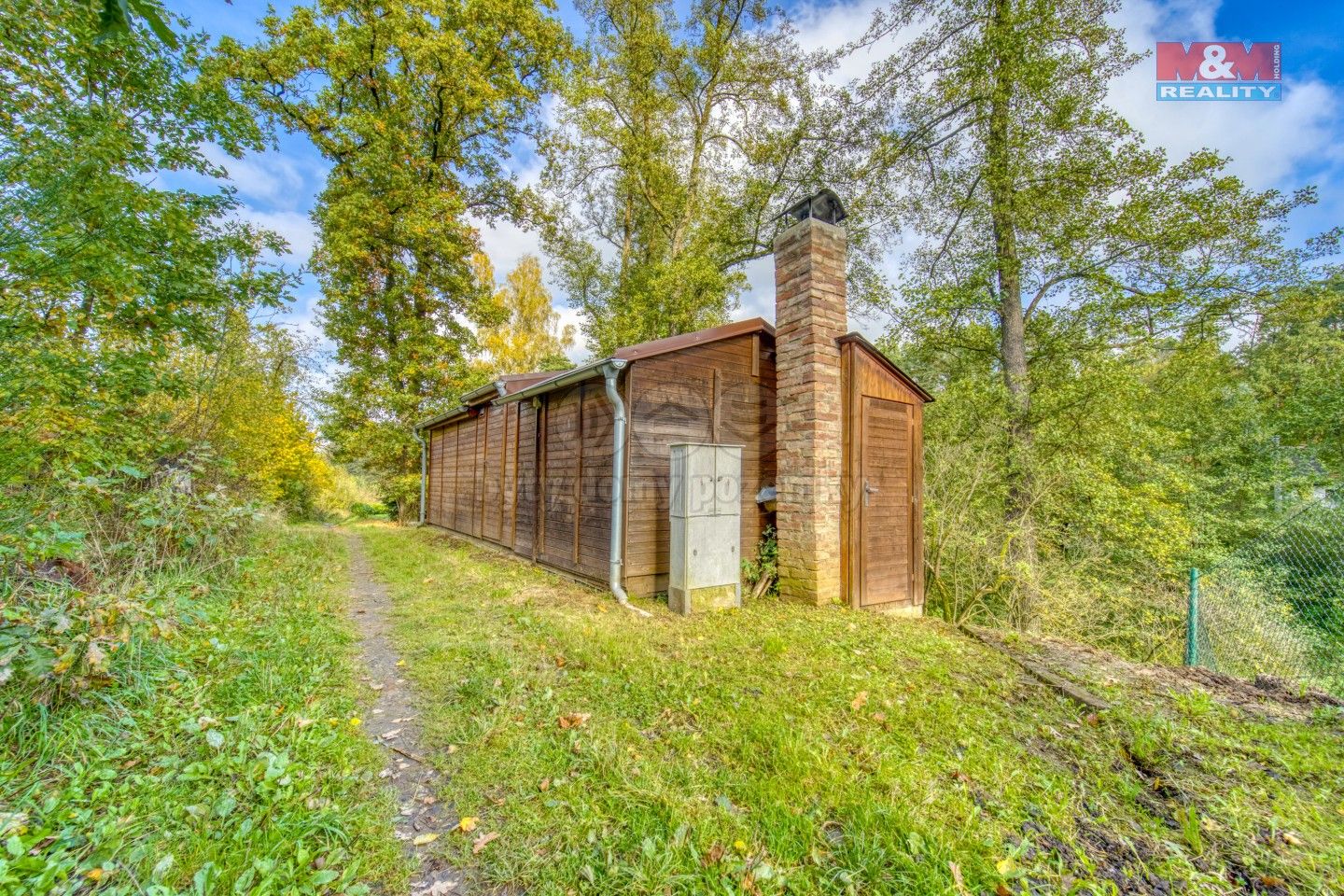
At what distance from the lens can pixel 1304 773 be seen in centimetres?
238

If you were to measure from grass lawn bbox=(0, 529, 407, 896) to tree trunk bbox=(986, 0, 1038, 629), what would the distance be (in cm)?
858

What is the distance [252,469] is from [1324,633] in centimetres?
→ 1598

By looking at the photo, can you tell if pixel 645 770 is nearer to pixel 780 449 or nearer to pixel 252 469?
pixel 780 449

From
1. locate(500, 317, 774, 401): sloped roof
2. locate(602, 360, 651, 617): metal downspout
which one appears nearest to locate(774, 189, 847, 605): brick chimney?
locate(500, 317, 774, 401): sloped roof

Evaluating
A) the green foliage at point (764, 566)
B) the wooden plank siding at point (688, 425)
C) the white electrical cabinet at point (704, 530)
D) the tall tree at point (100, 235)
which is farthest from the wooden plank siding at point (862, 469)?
the tall tree at point (100, 235)

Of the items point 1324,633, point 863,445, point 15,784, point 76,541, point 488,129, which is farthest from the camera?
point 488,129

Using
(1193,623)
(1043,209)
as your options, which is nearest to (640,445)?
(1193,623)

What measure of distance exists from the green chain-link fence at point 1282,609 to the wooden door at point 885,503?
274cm

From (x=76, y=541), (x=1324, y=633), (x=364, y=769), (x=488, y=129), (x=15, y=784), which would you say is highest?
(x=488, y=129)

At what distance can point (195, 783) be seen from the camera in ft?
6.77

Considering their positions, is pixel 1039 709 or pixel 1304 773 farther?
pixel 1039 709

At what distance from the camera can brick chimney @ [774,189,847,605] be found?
5.40m

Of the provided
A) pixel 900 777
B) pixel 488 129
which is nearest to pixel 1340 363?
pixel 900 777

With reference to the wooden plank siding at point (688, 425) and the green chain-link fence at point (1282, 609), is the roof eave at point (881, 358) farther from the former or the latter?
the green chain-link fence at point (1282, 609)
